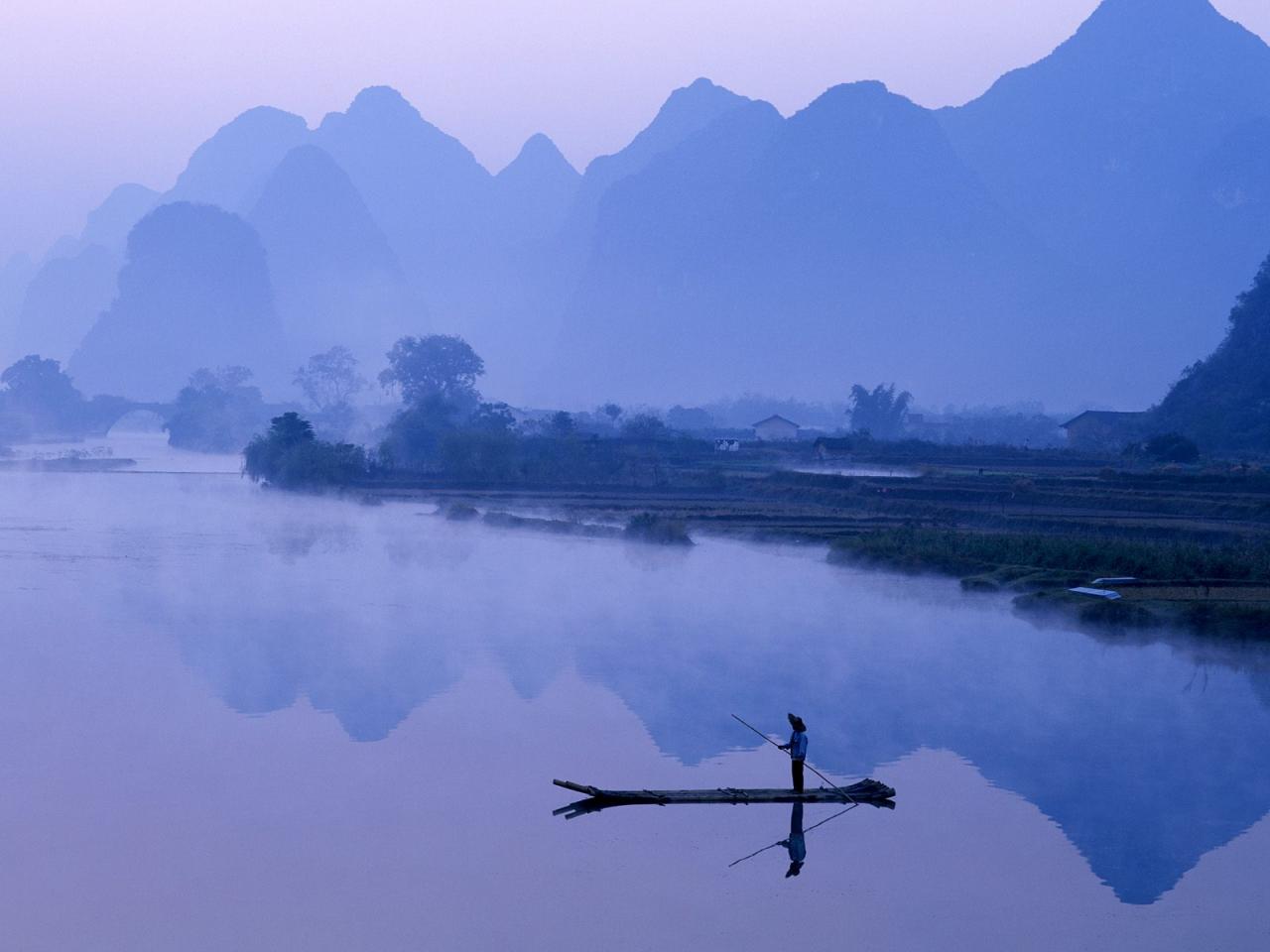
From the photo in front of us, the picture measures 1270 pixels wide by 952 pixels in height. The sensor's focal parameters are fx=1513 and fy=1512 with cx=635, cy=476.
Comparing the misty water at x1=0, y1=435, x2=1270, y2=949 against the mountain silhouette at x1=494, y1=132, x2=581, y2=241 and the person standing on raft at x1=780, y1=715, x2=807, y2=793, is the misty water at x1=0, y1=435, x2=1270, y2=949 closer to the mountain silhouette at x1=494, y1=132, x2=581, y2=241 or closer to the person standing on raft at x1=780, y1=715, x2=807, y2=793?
the person standing on raft at x1=780, y1=715, x2=807, y2=793

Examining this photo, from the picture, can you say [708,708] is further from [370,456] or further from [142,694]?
[370,456]

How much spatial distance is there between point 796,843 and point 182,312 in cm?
15636

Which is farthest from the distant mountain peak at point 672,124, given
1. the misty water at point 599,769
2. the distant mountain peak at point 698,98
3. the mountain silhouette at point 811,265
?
the misty water at point 599,769

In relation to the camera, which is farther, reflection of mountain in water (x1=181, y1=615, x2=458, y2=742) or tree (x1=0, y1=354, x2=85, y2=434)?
tree (x1=0, y1=354, x2=85, y2=434)

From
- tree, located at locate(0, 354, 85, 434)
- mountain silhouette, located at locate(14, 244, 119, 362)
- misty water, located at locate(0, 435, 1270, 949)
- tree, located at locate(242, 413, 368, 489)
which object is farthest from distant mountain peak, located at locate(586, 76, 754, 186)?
misty water, located at locate(0, 435, 1270, 949)

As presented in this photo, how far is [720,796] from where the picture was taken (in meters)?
10.8

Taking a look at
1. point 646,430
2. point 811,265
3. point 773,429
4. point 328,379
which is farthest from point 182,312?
point 646,430

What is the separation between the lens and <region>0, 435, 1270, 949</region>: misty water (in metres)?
9.30

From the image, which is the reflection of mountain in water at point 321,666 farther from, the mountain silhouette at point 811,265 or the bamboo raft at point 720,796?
the mountain silhouette at point 811,265

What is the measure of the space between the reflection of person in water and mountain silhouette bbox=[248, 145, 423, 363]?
543 ft

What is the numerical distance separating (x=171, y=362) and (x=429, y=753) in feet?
485

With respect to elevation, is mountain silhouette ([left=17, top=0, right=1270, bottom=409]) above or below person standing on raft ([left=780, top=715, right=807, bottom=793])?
above

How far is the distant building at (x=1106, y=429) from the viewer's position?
192ft

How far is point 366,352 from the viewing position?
6663 inches
